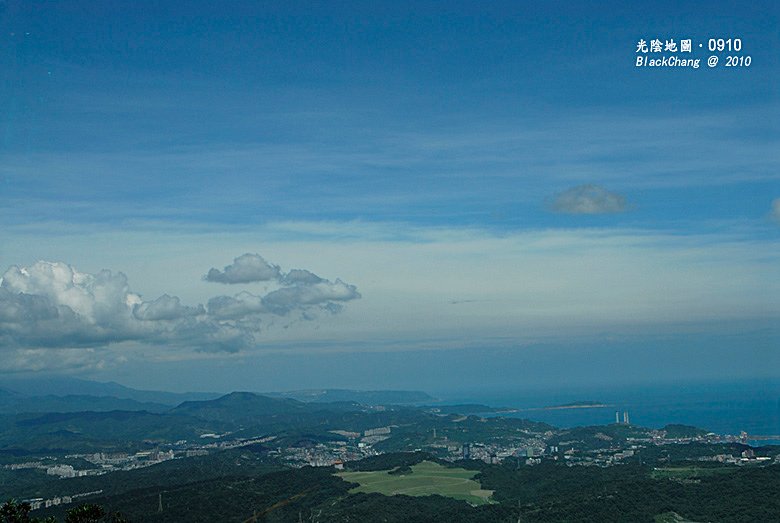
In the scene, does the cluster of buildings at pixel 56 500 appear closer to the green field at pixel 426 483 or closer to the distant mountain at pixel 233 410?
the green field at pixel 426 483

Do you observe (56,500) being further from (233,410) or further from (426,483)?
(233,410)

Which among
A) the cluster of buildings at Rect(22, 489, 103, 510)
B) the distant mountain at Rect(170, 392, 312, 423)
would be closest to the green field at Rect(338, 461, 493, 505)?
the cluster of buildings at Rect(22, 489, 103, 510)

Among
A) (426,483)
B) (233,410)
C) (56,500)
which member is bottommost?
(56,500)

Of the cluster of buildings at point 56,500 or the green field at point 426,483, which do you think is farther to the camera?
the cluster of buildings at point 56,500

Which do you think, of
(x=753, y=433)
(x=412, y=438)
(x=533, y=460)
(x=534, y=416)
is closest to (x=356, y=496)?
(x=533, y=460)

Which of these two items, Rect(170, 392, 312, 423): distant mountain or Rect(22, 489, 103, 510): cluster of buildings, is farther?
Rect(170, 392, 312, 423): distant mountain

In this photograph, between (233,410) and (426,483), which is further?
(233,410)

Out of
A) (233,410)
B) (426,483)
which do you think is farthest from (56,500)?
(233,410)

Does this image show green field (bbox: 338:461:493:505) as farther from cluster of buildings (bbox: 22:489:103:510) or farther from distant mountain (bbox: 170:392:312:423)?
distant mountain (bbox: 170:392:312:423)

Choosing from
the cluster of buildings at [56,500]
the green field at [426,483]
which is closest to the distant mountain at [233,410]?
the cluster of buildings at [56,500]
